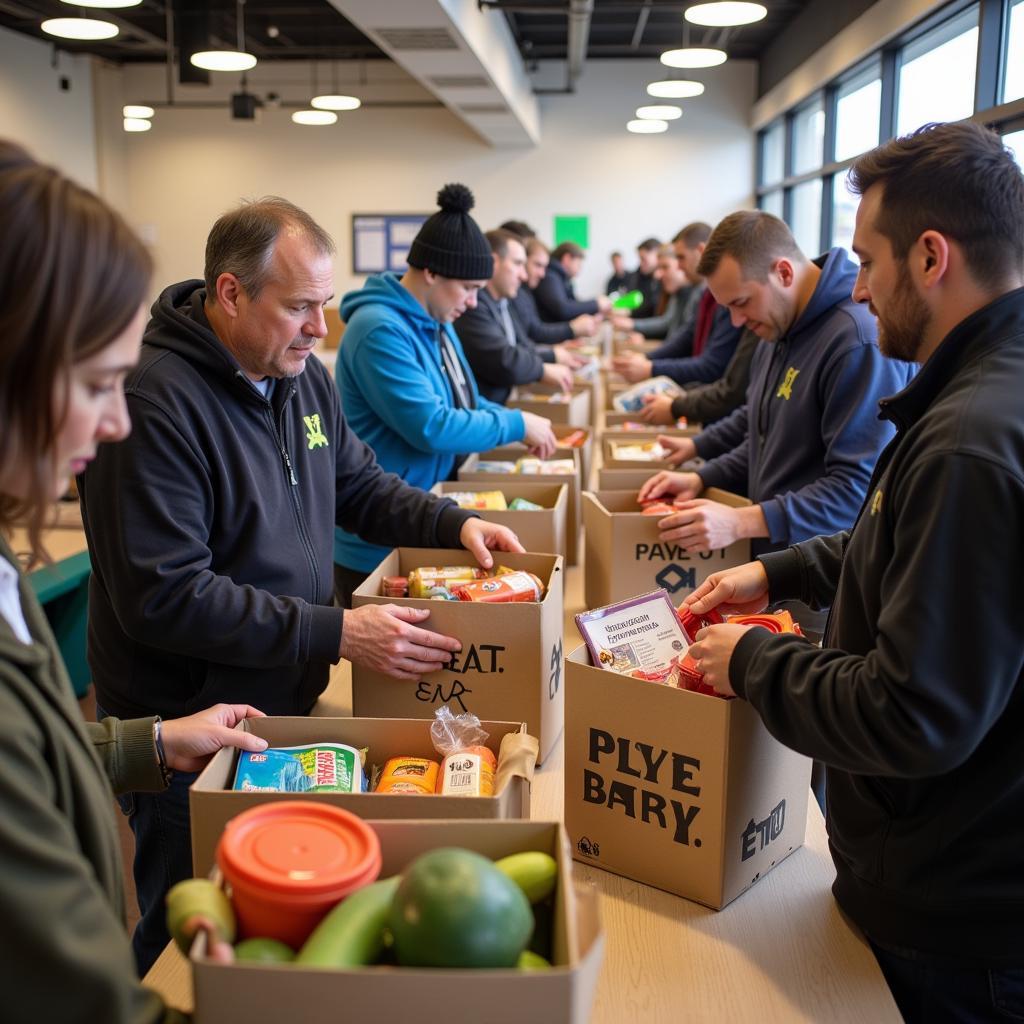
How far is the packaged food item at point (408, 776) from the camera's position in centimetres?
140

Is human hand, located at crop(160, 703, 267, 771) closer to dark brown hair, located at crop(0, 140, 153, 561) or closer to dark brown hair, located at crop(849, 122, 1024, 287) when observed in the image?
dark brown hair, located at crop(0, 140, 153, 561)

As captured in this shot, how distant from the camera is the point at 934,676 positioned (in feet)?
3.68

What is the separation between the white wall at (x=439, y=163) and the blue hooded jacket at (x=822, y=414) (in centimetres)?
1154

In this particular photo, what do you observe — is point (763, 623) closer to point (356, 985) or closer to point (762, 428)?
point (356, 985)

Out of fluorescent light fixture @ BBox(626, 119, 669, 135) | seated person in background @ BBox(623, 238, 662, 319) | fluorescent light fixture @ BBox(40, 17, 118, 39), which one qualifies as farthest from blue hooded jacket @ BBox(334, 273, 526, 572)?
fluorescent light fixture @ BBox(626, 119, 669, 135)

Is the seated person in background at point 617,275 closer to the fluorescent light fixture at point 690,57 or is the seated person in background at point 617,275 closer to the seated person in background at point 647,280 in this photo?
the seated person in background at point 647,280

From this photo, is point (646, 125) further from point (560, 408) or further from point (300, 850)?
point (300, 850)

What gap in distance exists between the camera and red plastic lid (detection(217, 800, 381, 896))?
36.2 inches

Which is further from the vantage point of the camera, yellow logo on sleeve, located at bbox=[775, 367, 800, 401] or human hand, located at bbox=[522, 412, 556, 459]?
human hand, located at bbox=[522, 412, 556, 459]

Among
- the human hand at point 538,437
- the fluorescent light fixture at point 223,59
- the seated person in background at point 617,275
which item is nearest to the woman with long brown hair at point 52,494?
the human hand at point 538,437

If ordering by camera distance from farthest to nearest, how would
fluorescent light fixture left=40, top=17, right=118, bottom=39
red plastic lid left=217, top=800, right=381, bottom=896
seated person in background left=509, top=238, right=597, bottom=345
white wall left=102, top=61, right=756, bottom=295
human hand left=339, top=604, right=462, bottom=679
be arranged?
1. white wall left=102, top=61, right=756, bottom=295
2. seated person in background left=509, top=238, right=597, bottom=345
3. fluorescent light fixture left=40, top=17, right=118, bottom=39
4. human hand left=339, top=604, right=462, bottom=679
5. red plastic lid left=217, top=800, right=381, bottom=896

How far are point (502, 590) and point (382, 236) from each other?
1344 cm

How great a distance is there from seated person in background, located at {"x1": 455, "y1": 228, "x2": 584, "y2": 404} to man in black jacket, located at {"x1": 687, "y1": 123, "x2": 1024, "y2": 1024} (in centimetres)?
302

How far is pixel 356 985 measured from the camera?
0.85 metres
